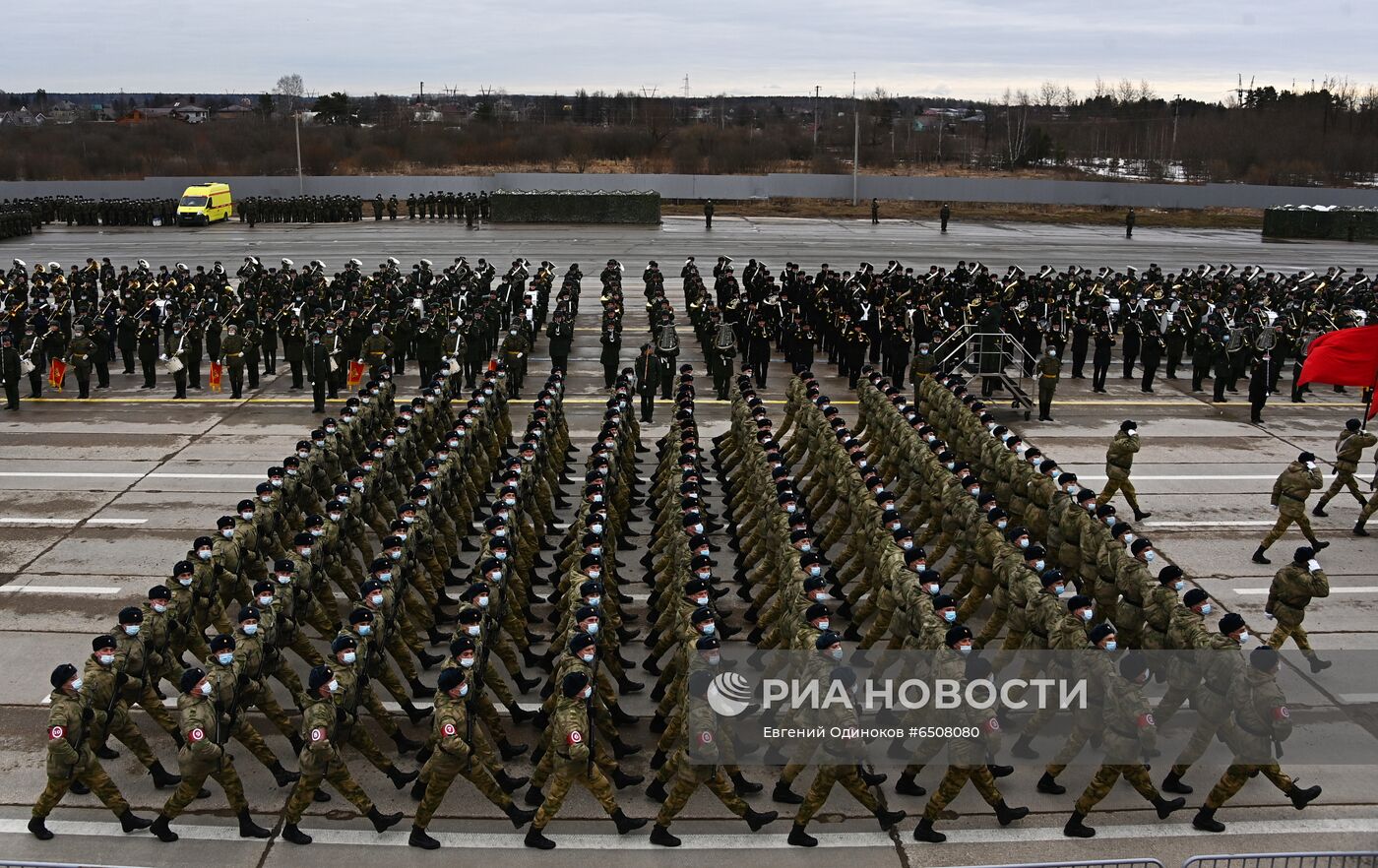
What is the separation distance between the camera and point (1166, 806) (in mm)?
8430

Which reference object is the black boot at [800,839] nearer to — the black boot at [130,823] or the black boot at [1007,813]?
the black boot at [1007,813]

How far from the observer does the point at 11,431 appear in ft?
61.0

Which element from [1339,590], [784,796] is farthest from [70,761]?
[1339,590]

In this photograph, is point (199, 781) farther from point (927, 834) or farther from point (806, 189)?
point (806, 189)

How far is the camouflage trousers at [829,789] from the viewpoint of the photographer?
25.9 feet

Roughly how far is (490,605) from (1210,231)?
48486 mm

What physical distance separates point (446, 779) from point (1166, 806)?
5.06 meters

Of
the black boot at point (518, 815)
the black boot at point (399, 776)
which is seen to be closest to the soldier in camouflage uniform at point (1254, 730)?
the black boot at point (518, 815)

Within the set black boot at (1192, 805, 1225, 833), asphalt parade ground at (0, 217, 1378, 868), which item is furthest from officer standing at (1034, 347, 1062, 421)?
black boot at (1192, 805, 1225, 833)

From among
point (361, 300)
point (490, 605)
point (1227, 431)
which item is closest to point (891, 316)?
point (1227, 431)

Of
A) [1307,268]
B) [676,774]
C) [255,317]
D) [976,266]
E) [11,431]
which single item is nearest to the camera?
[676,774]

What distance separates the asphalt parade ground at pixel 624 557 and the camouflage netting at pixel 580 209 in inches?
656

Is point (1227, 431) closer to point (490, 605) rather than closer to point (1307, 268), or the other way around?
point (490, 605)

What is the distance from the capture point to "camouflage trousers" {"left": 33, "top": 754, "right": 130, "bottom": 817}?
7930mm
